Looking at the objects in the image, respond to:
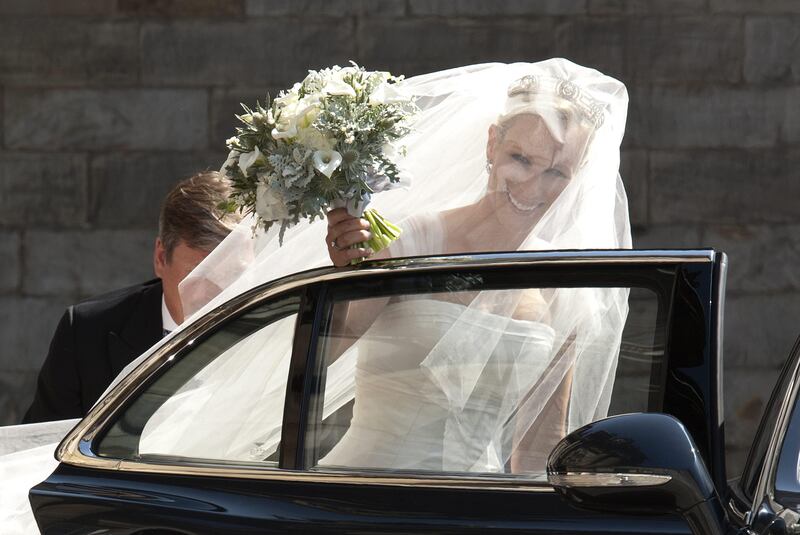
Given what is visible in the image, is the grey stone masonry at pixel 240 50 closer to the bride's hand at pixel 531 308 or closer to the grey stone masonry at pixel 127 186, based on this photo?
the grey stone masonry at pixel 127 186

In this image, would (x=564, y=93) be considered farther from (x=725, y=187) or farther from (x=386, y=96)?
(x=725, y=187)

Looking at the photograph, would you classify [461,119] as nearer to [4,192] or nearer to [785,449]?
[785,449]

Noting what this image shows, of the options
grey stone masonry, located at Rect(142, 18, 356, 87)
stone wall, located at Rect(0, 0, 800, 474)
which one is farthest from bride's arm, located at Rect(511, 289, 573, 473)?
grey stone masonry, located at Rect(142, 18, 356, 87)

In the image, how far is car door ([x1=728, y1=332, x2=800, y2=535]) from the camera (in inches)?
79.0

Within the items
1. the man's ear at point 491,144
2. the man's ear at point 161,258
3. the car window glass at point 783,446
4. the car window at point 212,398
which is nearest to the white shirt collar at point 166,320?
the man's ear at point 161,258

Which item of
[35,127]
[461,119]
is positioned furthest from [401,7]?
[461,119]

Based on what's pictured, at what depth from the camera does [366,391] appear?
242cm

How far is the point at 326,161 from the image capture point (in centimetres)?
272

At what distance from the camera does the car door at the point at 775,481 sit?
201 centimetres

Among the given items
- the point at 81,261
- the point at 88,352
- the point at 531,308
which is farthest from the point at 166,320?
the point at 81,261

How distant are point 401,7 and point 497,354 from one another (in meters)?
4.53

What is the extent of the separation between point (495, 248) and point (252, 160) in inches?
34.5

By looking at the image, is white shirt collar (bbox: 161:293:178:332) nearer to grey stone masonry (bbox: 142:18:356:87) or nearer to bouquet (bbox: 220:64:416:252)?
bouquet (bbox: 220:64:416:252)

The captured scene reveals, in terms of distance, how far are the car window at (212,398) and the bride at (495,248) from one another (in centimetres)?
19
